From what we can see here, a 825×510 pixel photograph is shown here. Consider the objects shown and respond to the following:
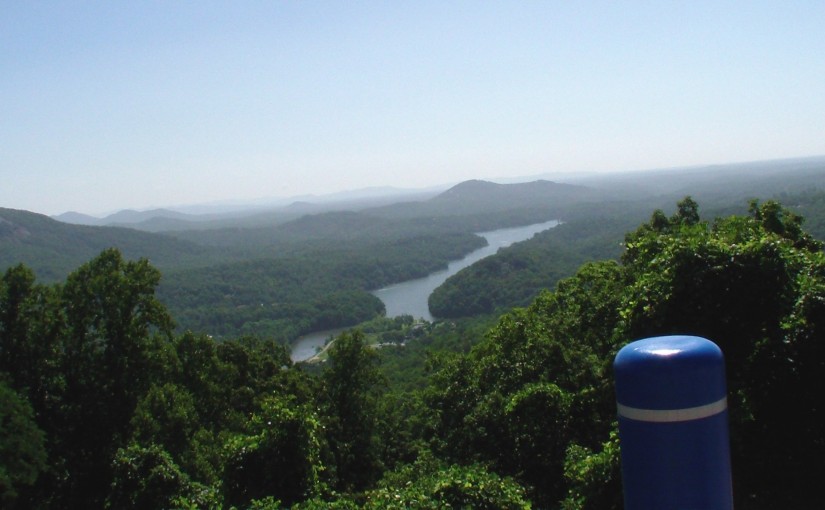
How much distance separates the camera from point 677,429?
7.48ft

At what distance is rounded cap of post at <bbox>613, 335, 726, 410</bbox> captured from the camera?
2.29 meters

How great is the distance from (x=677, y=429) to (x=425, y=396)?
474 inches

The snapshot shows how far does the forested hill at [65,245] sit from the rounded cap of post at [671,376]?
9030 centimetres

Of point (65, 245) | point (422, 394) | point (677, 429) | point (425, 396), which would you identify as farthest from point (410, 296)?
point (677, 429)

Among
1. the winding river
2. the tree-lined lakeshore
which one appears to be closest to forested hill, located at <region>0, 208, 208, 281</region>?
the winding river

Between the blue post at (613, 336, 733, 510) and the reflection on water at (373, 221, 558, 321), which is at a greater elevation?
the blue post at (613, 336, 733, 510)

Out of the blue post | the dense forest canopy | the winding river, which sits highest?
the blue post

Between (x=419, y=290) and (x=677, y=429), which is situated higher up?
(x=677, y=429)

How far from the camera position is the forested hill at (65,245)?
89.4m

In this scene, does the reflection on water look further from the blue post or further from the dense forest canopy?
the blue post

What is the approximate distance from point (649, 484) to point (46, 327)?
13121 millimetres

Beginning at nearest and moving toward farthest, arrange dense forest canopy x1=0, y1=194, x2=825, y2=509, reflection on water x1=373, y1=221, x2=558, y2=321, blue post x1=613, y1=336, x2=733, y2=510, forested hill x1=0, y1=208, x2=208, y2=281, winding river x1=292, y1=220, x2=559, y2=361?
blue post x1=613, y1=336, x2=733, y2=510 → dense forest canopy x1=0, y1=194, x2=825, y2=509 → winding river x1=292, y1=220, x2=559, y2=361 → reflection on water x1=373, y1=221, x2=558, y2=321 → forested hill x1=0, y1=208, x2=208, y2=281

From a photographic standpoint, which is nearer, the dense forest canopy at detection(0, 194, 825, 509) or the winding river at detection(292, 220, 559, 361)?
the dense forest canopy at detection(0, 194, 825, 509)

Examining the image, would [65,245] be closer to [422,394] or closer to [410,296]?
[410,296]
